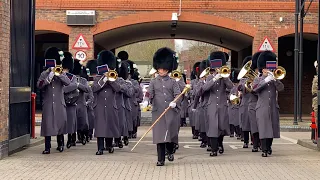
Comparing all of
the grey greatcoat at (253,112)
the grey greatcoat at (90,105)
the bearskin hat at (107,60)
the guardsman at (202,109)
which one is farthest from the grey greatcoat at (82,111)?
the grey greatcoat at (253,112)

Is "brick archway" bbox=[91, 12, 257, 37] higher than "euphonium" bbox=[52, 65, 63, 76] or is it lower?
higher

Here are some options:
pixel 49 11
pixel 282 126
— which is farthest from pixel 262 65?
pixel 49 11

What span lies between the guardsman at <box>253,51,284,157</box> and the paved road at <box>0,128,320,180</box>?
0.42 meters

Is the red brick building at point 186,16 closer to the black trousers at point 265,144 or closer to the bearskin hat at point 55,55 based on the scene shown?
the bearskin hat at point 55,55

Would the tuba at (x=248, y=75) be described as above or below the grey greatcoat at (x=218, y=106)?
above

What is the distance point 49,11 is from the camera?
23281mm

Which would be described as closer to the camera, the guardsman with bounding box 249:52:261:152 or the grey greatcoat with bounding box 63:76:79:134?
→ the guardsman with bounding box 249:52:261:152

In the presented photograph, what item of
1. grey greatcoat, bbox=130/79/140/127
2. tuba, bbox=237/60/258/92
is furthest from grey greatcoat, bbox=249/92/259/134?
grey greatcoat, bbox=130/79/140/127

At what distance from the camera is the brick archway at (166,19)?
23.2 m

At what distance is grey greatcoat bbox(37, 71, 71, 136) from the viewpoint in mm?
12086

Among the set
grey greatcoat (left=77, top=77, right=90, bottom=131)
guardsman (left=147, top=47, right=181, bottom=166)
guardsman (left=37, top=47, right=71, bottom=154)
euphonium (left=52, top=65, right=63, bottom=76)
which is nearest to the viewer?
guardsman (left=147, top=47, right=181, bottom=166)

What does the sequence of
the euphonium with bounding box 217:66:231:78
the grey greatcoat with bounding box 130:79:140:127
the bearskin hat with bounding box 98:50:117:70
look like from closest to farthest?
1. the euphonium with bounding box 217:66:231:78
2. the bearskin hat with bounding box 98:50:117:70
3. the grey greatcoat with bounding box 130:79:140:127

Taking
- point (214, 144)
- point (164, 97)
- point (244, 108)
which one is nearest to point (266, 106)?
point (214, 144)

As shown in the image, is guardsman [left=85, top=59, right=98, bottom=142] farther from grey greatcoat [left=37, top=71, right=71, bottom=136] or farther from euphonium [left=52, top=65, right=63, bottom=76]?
A: euphonium [left=52, top=65, right=63, bottom=76]
